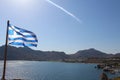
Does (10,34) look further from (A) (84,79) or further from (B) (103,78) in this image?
(A) (84,79)

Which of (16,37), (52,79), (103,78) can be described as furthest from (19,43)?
(52,79)

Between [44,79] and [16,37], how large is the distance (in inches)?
4013

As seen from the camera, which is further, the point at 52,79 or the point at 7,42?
the point at 52,79

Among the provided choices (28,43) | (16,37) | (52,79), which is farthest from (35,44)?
(52,79)

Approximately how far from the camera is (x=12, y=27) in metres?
19.3

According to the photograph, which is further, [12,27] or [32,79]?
[32,79]

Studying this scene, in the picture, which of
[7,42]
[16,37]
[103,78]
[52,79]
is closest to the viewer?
[7,42]

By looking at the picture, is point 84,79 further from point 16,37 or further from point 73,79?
point 16,37

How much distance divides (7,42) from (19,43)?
58.4 inches

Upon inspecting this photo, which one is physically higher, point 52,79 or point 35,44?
point 35,44

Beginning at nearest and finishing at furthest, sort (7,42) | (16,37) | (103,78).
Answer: (7,42) < (16,37) < (103,78)

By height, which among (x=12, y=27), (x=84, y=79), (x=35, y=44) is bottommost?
(x=84, y=79)

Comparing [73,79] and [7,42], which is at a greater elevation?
[7,42]

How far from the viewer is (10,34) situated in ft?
63.6
